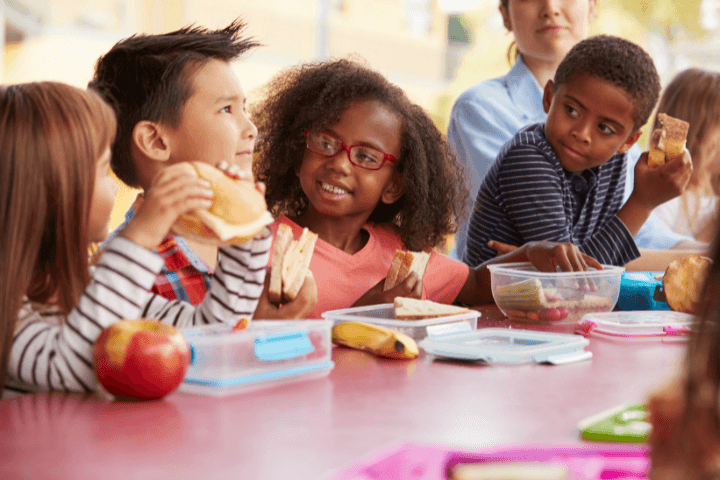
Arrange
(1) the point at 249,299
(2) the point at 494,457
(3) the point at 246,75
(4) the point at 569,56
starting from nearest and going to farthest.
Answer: (2) the point at 494,457, (1) the point at 249,299, (4) the point at 569,56, (3) the point at 246,75

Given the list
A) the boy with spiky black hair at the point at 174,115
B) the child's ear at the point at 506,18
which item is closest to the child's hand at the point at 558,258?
the boy with spiky black hair at the point at 174,115

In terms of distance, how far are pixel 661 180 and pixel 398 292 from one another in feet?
3.87

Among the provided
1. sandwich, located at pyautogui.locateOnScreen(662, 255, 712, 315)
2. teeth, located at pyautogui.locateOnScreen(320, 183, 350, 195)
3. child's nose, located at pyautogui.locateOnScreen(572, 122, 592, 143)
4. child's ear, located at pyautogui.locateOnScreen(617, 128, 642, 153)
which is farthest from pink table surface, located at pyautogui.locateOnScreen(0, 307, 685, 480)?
child's ear, located at pyautogui.locateOnScreen(617, 128, 642, 153)

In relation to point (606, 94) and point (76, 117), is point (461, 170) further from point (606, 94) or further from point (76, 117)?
point (76, 117)

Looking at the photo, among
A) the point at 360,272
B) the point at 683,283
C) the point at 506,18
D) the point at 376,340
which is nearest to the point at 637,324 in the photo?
the point at 683,283

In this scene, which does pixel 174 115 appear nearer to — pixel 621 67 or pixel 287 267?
pixel 287 267

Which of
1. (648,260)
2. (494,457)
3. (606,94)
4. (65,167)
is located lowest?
(648,260)

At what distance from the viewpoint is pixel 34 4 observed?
10.7m

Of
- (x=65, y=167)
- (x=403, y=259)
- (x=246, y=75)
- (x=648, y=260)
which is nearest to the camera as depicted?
(x=65, y=167)

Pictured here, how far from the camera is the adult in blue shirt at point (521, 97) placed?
10.5 ft

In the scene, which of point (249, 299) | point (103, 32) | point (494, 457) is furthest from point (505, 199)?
point (103, 32)

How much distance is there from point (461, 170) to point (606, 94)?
613mm

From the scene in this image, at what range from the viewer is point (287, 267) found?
5.57ft

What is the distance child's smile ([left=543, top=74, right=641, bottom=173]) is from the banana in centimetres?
136
